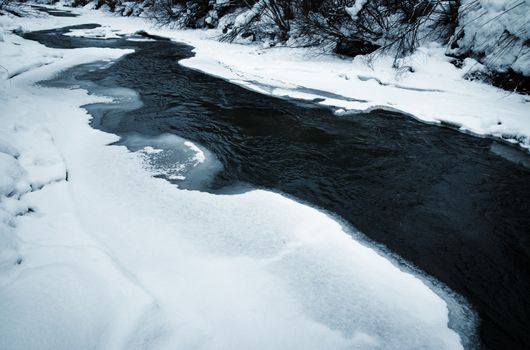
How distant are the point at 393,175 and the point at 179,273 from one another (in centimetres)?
268

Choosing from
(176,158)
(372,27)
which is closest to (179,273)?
(176,158)

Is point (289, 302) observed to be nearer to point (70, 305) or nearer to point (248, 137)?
point (70, 305)

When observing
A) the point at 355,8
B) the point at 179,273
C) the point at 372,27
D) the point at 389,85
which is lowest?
the point at 179,273

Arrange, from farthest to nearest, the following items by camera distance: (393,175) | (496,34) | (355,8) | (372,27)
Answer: (372,27) < (355,8) < (496,34) < (393,175)

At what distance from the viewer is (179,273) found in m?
2.36

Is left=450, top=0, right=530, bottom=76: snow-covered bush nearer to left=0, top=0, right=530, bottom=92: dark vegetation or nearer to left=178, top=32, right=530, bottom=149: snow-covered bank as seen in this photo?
left=0, top=0, right=530, bottom=92: dark vegetation

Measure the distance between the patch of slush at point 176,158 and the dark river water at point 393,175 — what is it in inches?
6.0

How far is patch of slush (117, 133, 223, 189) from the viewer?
144 inches

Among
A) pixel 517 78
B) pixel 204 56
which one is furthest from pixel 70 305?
pixel 204 56

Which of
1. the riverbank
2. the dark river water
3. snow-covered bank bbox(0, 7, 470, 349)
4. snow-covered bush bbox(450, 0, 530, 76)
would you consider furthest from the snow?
snow-covered bank bbox(0, 7, 470, 349)

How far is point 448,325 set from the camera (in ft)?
6.88

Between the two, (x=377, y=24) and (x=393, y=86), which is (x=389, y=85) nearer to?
(x=393, y=86)

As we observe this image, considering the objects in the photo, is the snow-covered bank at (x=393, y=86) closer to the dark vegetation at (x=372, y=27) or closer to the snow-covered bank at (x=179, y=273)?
the dark vegetation at (x=372, y=27)

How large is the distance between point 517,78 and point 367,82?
254cm
